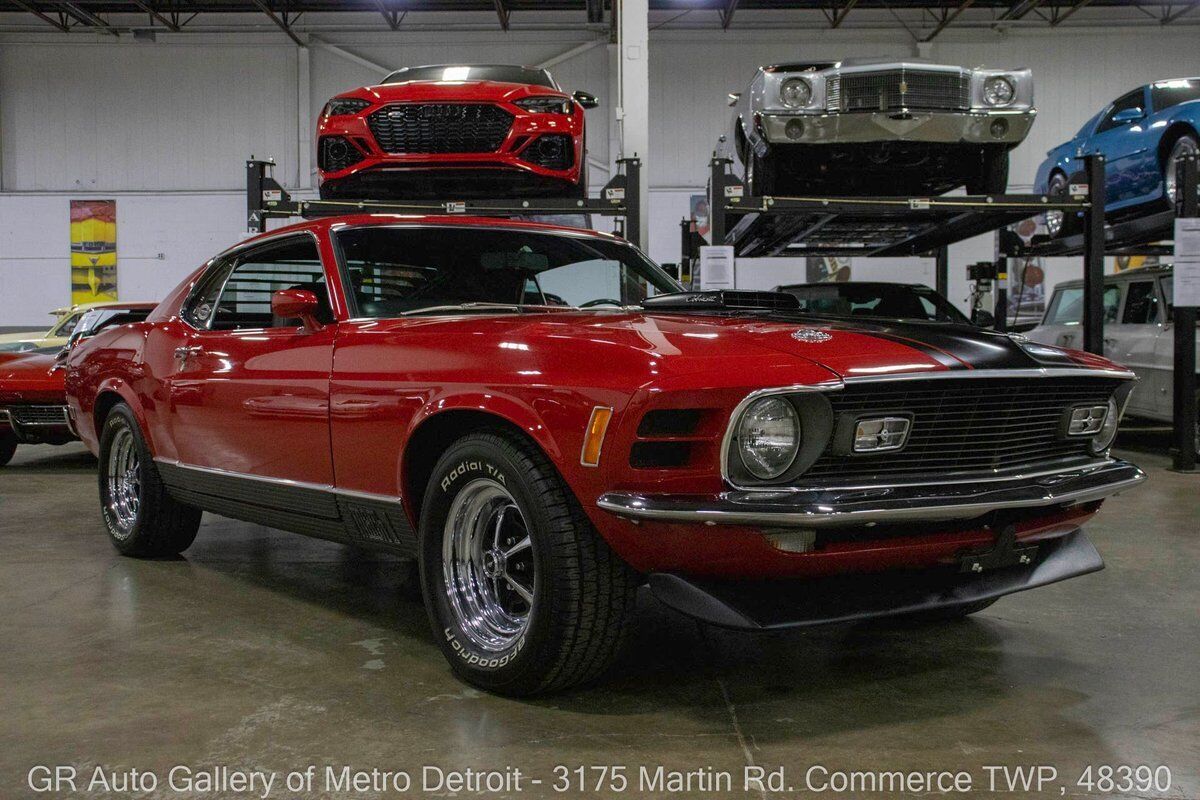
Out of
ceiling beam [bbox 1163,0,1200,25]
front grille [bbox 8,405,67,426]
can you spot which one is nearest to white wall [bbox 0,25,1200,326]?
ceiling beam [bbox 1163,0,1200,25]

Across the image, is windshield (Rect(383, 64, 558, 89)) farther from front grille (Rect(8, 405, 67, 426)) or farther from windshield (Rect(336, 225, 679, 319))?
windshield (Rect(336, 225, 679, 319))

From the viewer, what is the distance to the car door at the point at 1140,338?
823 cm

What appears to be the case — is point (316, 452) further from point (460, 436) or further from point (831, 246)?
point (831, 246)

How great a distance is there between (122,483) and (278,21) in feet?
A: 52.3

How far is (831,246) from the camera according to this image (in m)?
10.9

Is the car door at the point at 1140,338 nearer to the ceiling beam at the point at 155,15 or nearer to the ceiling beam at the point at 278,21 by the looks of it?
the ceiling beam at the point at 278,21

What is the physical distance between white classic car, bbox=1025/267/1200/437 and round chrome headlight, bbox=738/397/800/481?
647 cm

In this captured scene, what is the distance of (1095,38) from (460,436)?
20030 mm

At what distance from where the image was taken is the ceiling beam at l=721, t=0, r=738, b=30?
59.6 ft

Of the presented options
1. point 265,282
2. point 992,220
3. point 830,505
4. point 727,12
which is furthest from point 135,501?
point 727,12

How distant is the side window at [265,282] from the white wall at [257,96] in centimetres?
1542

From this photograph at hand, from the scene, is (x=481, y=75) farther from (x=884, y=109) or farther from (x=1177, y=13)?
(x=1177, y=13)

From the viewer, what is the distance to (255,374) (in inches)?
133

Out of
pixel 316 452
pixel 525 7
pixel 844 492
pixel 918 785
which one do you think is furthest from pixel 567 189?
pixel 525 7
